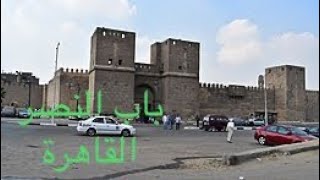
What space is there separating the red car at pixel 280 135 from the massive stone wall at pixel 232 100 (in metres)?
41.9

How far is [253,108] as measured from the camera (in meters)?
69.3

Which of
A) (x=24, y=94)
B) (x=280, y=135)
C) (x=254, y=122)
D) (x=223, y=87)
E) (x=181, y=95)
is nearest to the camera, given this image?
(x=280, y=135)

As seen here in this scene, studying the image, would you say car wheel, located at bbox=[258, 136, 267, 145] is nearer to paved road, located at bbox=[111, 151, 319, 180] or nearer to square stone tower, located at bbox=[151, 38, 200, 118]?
paved road, located at bbox=[111, 151, 319, 180]

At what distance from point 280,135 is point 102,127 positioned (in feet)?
31.2

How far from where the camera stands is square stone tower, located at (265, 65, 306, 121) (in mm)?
69812

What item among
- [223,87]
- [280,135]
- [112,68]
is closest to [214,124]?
[280,135]

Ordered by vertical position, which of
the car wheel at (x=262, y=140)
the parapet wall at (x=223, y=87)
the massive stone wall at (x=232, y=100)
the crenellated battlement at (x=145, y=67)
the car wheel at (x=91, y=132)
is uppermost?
the crenellated battlement at (x=145, y=67)

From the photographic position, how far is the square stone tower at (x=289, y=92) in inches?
2749

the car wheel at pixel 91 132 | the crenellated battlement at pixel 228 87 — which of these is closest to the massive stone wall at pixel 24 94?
the crenellated battlement at pixel 228 87

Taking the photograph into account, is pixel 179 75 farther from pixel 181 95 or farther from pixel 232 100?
pixel 232 100

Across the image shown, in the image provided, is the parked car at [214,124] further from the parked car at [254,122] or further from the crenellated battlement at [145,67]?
the crenellated battlement at [145,67]

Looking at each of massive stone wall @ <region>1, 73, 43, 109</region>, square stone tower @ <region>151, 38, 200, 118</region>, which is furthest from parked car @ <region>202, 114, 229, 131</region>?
massive stone wall @ <region>1, 73, 43, 109</region>

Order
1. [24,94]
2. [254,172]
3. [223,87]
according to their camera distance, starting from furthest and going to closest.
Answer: [24,94]
[223,87]
[254,172]

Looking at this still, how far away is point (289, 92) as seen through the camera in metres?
70.2
